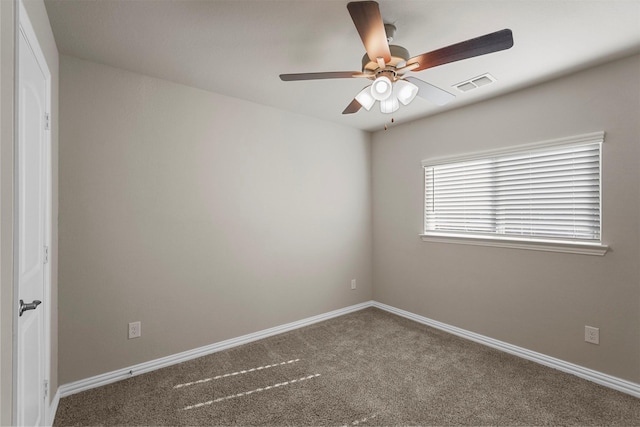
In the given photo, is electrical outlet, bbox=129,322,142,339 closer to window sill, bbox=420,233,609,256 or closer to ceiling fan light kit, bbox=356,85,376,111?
→ ceiling fan light kit, bbox=356,85,376,111

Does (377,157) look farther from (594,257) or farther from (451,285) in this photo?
(594,257)

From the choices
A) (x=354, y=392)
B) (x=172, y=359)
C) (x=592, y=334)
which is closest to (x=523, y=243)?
(x=592, y=334)

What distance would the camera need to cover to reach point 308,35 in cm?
199

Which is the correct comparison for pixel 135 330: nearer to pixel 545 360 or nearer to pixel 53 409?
pixel 53 409

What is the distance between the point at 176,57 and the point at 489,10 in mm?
2071

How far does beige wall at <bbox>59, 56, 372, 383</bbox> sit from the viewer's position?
2303 mm

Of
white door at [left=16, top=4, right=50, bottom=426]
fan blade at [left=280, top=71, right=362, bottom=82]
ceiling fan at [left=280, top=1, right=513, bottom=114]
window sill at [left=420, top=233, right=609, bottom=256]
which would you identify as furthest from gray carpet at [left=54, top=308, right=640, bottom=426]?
fan blade at [left=280, top=71, right=362, bottom=82]

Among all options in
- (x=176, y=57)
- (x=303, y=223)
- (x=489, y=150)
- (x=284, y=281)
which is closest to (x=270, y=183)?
(x=303, y=223)

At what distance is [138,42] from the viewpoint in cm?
209

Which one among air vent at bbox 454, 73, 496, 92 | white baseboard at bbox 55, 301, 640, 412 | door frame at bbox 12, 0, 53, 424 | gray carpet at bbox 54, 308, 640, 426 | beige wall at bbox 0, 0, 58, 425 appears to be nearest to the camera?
beige wall at bbox 0, 0, 58, 425

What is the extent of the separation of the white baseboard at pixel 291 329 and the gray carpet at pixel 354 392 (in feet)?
0.21

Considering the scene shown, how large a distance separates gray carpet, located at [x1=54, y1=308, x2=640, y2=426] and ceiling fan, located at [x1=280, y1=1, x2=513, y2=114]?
2021mm

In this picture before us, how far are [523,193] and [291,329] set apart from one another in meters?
2.72

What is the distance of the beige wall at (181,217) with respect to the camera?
2.30 m
